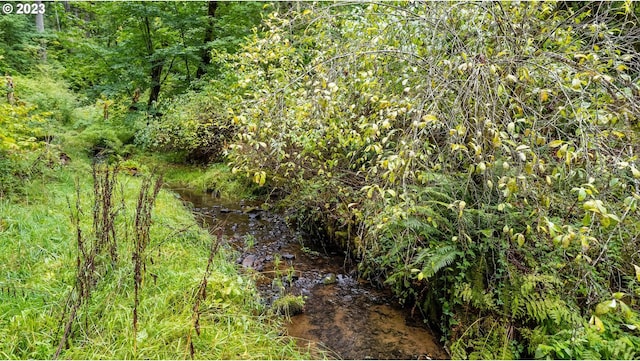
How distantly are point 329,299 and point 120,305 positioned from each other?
2069 millimetres

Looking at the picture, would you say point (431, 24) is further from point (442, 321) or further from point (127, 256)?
point (127, 256)

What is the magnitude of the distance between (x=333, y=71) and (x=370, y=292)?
2.54m

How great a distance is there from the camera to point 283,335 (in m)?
3.26

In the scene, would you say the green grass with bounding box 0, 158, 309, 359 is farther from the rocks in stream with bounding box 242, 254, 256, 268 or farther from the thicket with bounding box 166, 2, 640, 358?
the thicket with bounding box 166, 2, 640, 358

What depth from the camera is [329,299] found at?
4066 mm

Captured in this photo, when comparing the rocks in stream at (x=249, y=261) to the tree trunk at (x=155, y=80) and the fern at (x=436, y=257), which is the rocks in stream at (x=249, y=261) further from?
the tree trunk at (x=155, y=80)

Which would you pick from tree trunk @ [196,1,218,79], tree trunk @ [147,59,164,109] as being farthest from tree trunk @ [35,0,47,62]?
tree trunk @ [196,1,218,79]

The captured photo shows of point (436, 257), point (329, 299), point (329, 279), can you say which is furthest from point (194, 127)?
point (436, 257)

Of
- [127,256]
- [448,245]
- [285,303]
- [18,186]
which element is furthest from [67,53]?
[448,245]

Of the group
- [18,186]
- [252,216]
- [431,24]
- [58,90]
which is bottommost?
[252,216]

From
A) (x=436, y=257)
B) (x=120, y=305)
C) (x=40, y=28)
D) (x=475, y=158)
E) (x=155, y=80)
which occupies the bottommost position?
(x=120, y=305)

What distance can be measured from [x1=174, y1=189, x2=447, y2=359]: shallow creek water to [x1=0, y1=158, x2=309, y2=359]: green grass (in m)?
0.39

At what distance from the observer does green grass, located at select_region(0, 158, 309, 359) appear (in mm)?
2479

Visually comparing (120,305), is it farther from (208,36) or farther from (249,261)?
(208,36)
